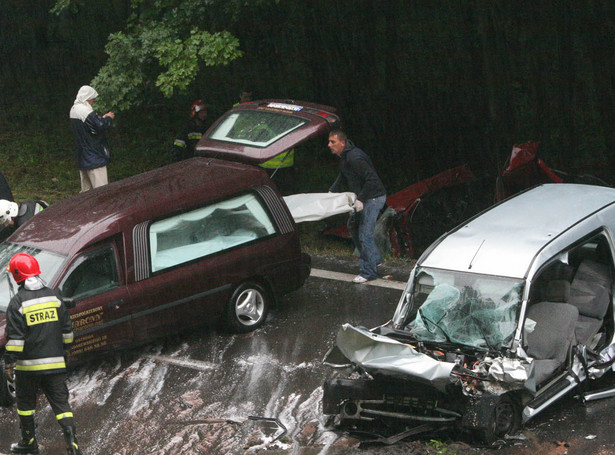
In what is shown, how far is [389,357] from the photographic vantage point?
6.35 m

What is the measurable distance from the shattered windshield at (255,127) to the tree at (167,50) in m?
1.97

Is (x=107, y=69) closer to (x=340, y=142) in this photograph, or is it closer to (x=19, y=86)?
(x=340, y=142)

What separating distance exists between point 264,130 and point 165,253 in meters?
2.34

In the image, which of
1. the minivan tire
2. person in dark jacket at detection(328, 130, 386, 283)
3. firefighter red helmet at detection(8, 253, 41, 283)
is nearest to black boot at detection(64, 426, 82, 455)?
firefighter red helmet at detection(8, 253, 41, 283)

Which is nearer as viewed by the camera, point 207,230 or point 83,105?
point 207,230

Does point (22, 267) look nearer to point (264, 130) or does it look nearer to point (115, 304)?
point (115, 304)

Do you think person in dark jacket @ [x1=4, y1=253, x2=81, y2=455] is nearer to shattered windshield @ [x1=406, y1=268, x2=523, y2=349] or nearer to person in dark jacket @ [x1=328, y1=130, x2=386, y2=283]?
shattered windshield @ [x1=406, y1=268, x2=523, y2=349]

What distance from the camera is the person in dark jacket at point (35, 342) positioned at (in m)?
6.44

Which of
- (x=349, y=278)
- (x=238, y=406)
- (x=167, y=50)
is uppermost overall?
(x=167, y=50)

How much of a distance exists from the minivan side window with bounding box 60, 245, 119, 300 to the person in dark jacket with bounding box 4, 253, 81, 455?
3.17 feet

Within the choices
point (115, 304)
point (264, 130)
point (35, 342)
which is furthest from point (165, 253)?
point (264, 130)

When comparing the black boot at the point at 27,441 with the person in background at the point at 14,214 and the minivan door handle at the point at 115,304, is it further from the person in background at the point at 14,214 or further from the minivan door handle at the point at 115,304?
the person in background at the point at 14,214

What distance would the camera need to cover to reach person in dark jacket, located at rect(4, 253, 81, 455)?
6.44 meters

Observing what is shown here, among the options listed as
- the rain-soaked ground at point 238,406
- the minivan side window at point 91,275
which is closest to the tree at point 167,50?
the rain-soaked ground at point 238,406
